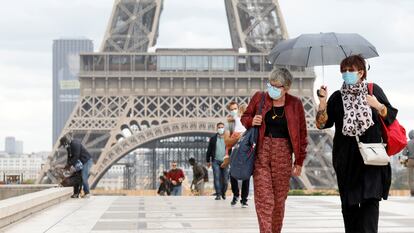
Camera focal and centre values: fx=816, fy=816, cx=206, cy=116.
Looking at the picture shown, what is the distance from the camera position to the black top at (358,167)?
295 inches

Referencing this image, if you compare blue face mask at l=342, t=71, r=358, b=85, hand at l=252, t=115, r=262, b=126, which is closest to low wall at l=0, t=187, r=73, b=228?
hand at l=252, t=115, r=262, b=126

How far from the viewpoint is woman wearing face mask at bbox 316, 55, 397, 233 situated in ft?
24.7

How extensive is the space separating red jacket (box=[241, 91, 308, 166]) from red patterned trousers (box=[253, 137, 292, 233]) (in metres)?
0.09

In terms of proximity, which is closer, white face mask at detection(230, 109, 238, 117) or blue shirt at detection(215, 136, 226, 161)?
white face mask at detection(230, 109, 238, 117)

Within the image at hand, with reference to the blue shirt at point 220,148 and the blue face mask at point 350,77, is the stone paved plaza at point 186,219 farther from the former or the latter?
the blue face mask at point 350,77

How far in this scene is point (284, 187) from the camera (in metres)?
9.01

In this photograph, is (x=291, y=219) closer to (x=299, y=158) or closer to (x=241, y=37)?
(x=299, y=158)

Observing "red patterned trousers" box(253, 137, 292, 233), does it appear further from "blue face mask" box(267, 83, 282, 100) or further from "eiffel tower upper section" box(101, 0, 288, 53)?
"eiffel tower upper section" box(101, 0, 288, 53)

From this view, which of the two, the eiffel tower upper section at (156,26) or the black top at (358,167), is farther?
the eiffel tower upper section at (156,26)

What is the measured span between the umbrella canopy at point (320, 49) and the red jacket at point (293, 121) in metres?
1.07

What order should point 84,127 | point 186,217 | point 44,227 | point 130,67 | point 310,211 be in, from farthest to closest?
point 130,67 → point 84,127 → point 310,211 → point 186,217 → point 44,227

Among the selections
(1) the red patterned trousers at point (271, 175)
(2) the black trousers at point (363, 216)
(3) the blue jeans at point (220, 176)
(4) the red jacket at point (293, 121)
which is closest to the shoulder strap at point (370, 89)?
(2) the black trousers at point (363, 216)

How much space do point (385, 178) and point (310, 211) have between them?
317 inches

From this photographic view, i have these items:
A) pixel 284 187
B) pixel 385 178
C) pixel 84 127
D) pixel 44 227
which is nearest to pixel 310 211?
pixel 44 227
